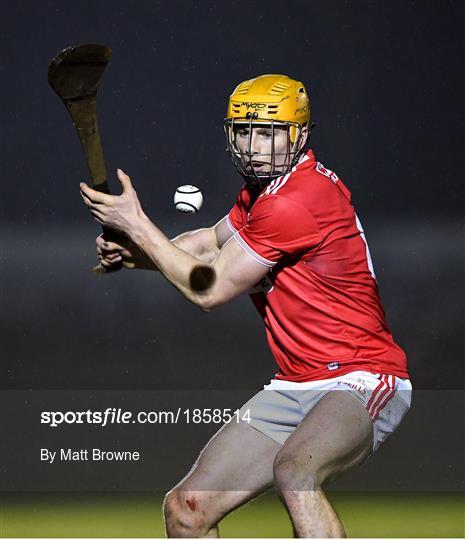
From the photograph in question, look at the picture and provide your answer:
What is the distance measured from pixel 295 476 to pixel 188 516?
469 mm

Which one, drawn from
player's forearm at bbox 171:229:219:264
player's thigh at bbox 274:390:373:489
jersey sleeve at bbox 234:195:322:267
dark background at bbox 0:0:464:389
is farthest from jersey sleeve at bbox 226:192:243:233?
dark background at bbox 0:0:464:389

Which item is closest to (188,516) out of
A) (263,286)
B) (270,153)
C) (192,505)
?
(192,505)

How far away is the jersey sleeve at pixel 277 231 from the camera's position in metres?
3.85

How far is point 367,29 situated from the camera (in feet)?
20.5

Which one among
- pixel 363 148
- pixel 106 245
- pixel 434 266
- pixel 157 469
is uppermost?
pixel 106 245

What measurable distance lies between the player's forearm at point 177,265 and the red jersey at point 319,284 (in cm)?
16

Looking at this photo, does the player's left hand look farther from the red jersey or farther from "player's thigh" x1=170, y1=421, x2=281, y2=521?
"player's thigh" x1=170, y1=421, x2=281, y2=521

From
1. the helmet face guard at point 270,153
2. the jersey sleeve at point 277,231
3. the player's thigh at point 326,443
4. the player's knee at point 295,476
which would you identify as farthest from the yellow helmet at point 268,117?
the player's knee at point 295,476

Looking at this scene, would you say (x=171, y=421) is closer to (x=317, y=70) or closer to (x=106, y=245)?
(x=317, y=70)

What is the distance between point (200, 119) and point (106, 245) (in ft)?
7.49

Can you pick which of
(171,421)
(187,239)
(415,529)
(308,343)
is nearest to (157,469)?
(171,421)

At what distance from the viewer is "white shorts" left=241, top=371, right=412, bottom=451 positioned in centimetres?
385

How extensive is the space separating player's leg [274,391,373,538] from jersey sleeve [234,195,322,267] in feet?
1.46

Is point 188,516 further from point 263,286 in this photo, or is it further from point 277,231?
point 277,231
